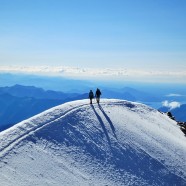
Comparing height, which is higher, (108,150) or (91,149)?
(91,149)

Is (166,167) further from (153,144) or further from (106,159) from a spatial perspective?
(106,159)

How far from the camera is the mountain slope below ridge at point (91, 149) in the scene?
31031 millimetres

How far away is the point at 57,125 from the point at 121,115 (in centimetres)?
1260

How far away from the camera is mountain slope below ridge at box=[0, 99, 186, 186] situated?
3103 centimetres

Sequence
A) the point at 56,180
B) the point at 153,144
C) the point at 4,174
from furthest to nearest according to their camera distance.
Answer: the point at 153,144 → the point at 56,180 → the point at 4,174

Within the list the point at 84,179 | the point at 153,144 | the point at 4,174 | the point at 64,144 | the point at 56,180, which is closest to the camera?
the point at 4,174

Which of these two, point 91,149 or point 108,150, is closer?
point 91,149

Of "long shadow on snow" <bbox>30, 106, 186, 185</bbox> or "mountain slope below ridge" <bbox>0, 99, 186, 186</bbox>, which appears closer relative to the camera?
"mountain slope below ridge" <bbox>0, 99, 186, 186</bbox>

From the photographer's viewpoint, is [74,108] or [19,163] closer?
[19,163]

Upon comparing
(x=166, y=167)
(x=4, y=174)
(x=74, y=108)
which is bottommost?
(x=166, y=167)

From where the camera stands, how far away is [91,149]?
124 ft

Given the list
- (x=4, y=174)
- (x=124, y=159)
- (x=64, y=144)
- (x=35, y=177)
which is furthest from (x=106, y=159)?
(x=4, y=174)

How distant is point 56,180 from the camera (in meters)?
30.1

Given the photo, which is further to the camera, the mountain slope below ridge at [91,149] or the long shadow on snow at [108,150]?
the long shadow on snow at [108,150]
